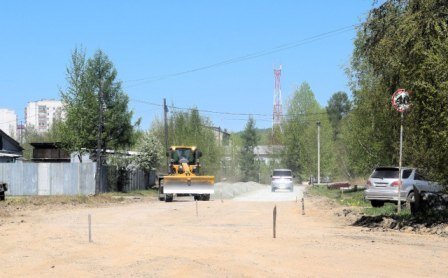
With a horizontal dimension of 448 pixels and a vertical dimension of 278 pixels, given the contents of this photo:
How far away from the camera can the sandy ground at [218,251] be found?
9547mm

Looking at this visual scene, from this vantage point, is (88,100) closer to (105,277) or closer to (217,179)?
(217,179)

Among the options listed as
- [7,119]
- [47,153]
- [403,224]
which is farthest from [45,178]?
[7,119]

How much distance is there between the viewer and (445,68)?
13.6 meters

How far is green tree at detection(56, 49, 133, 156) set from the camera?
4856cm

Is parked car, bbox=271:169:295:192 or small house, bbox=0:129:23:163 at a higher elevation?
small house, bbox=0:129:23:163

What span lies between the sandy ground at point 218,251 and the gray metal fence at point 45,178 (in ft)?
83.0

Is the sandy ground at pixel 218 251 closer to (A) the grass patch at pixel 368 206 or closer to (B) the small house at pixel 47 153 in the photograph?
(A) the grass patch at pixel 368 206

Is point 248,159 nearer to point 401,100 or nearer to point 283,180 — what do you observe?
point 283,180

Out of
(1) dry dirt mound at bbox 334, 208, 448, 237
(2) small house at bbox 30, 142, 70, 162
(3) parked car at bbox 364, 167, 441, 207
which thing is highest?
(2) small house at bbox 30, 142, 70, 162

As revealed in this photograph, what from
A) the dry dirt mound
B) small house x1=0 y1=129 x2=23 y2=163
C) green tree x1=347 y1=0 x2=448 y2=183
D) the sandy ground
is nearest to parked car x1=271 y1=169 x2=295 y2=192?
small house x1=0 y1=129 x2=23 y2=163

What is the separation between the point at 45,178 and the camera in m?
43.4

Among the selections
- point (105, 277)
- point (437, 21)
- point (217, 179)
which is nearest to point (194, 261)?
point (105, 277)

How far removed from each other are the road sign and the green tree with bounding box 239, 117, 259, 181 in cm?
8548

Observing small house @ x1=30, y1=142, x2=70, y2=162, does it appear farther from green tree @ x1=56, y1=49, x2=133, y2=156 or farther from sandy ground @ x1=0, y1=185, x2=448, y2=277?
sandy ground @ x1=0, y1=185, x2=448, y2=277
